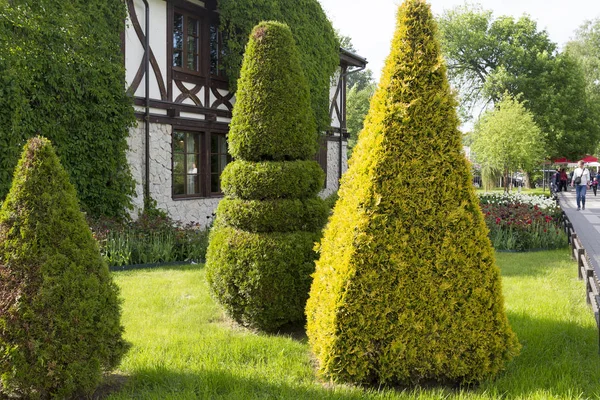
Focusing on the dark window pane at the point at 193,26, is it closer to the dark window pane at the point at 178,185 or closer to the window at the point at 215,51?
the window at the point at 215,51

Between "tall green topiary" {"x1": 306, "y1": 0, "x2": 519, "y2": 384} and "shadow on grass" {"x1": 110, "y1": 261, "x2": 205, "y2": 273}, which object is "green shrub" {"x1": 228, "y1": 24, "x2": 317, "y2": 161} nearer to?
"tall green topiary" {"x1": 306, "y1": 0, "x2": 519, "y2": 384}

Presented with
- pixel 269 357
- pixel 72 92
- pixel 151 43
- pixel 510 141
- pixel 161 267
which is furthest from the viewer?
pixel 510 141

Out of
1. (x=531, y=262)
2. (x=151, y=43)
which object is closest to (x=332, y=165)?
(x=151, y=43)

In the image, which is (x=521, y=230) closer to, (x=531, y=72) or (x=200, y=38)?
(x=200, y=38)

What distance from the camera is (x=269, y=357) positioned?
15.1 ft

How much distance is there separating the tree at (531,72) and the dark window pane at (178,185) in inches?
1037

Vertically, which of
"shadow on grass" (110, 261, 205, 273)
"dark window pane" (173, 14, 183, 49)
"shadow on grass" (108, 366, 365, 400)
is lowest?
"shadow on grass" (108, 366, 365, 400)

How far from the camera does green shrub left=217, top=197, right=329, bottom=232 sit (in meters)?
5.57

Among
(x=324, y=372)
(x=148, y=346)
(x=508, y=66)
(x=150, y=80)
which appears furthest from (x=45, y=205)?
(x=508, y=66)

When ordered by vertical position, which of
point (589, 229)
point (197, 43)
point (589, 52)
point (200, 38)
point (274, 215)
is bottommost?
point (589, 229)

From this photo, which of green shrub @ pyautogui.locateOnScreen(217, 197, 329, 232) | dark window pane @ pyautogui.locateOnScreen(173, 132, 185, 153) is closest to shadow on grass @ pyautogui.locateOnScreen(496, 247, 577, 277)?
green shrub @ pyautogui.locateOnScreen(217, 197, 329, 232)

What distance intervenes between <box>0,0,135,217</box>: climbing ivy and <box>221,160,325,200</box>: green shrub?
18.3ft

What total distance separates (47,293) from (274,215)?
102 inches

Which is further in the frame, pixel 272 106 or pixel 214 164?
pixel 214 164
